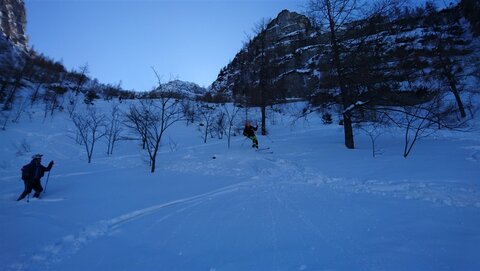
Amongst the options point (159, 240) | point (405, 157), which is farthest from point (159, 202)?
point (405, 157)

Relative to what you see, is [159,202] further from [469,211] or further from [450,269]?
[469,211]

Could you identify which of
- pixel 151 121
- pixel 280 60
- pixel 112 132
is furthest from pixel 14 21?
pixel 280 60

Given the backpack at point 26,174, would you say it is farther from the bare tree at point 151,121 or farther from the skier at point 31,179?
the bare tree at point 151,121

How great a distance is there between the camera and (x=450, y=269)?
2492 mm

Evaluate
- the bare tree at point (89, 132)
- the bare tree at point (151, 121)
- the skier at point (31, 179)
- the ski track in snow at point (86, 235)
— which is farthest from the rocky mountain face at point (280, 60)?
the bare tree at point (89, 132)

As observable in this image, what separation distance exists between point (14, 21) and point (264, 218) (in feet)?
211

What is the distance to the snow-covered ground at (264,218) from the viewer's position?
118 inches

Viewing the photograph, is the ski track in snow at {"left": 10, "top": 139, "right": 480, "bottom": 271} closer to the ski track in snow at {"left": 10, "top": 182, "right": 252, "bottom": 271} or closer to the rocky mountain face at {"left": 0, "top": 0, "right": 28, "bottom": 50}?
the ski track in snow at {"left": 10, "top": 182, "right": 252, "bottom": 271}

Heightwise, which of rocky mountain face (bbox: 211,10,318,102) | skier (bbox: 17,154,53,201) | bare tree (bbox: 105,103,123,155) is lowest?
skier (bbox: 17,154,53,201)

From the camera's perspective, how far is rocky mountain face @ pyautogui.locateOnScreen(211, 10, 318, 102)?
568 inches

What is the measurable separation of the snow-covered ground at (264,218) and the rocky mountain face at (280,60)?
24.7 feet

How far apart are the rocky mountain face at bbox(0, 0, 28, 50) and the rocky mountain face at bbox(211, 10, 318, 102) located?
39926 millimetres

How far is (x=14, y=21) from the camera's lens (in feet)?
142

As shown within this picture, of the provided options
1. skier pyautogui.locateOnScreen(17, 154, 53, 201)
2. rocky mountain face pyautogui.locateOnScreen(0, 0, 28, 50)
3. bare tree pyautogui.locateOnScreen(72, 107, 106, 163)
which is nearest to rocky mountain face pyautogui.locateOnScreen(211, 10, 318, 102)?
skier pyautogui.locateOnScreen(17, 154, 53, 201)
